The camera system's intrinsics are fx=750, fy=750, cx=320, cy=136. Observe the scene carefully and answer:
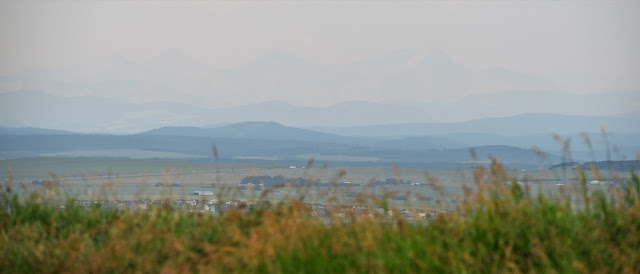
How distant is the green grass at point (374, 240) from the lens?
6.65 metres

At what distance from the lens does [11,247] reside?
8117 mm

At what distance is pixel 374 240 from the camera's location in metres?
7.11

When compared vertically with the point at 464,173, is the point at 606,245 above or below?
below

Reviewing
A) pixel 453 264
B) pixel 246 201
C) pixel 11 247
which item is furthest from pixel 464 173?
pixel 11 247

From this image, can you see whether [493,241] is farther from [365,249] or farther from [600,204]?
[600,204]

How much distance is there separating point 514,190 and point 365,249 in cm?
226

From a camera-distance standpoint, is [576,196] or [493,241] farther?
[576,196]

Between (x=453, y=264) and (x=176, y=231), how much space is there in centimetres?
332

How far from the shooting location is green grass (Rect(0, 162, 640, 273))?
665 cm

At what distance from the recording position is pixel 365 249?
684cm

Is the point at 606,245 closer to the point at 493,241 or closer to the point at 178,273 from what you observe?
the point at 493,241

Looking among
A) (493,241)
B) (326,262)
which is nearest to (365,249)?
(326,262)

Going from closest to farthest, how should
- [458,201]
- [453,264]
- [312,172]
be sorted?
[453,264] → [458,201] → [312,172]

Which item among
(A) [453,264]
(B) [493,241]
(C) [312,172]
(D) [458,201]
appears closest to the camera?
(A) [453,264]
